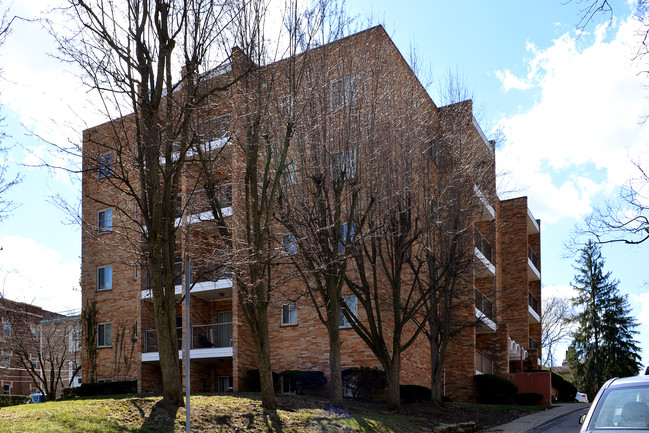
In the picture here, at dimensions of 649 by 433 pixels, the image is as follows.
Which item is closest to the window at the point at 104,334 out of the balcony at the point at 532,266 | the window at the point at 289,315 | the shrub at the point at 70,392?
the shrub at the point at 70,392

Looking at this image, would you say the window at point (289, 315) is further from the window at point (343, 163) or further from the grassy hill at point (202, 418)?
the window at point (343, 163)

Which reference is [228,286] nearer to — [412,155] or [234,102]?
[412,155]

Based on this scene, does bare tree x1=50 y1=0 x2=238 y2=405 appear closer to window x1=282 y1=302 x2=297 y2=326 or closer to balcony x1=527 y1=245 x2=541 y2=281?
window x1=282 y1=302 x2=297 y2=326

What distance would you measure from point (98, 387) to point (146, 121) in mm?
15557

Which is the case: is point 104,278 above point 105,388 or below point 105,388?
above

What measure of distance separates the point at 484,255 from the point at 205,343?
1353 cm

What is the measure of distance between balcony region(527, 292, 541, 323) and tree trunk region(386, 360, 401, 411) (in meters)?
24.6

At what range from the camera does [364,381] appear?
22.6 metres

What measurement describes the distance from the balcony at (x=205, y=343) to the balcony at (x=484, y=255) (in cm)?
1140

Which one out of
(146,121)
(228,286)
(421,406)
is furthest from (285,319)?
(146,121)

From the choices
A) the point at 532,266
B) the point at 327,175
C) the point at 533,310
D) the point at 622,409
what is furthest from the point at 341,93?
the point at 533,310

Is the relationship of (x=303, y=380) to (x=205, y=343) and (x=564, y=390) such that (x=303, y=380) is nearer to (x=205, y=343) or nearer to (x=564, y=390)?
(x=205, y=343)

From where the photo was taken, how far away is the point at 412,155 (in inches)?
758

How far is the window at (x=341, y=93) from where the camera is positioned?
17.2m
